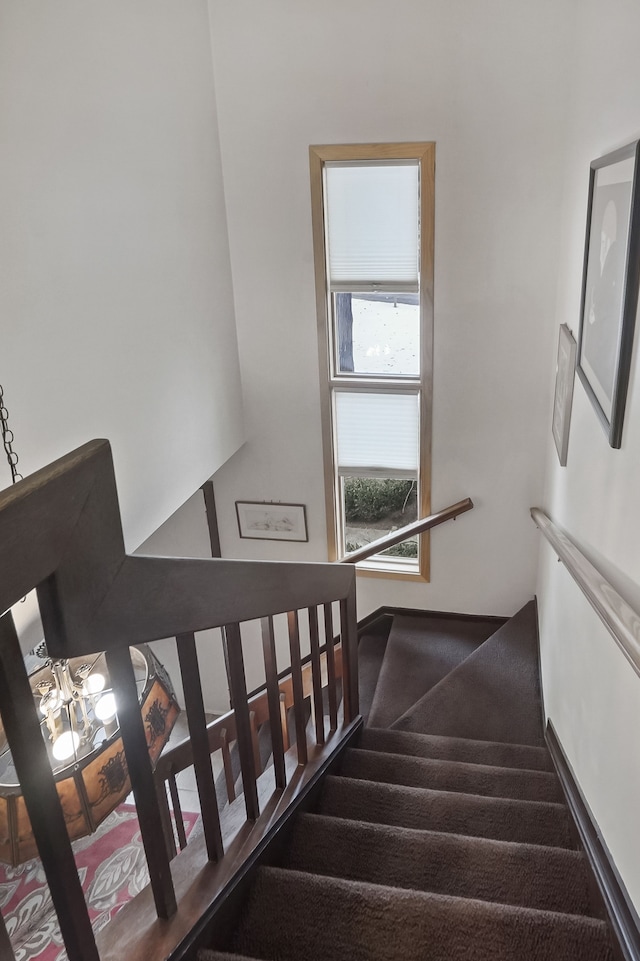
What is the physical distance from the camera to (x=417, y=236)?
4047mm

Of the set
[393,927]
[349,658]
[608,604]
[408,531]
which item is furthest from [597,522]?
[408,531]


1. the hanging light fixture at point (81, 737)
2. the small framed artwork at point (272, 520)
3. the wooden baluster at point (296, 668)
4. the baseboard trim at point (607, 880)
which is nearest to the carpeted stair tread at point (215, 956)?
the hanging light fixture at point (81, 737)

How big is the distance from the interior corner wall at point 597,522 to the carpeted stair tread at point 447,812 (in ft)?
0.53

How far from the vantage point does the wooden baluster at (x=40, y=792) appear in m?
0.77

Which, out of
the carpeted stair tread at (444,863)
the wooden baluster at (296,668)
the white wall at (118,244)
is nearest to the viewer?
the carpeted stair tread at (444,863)

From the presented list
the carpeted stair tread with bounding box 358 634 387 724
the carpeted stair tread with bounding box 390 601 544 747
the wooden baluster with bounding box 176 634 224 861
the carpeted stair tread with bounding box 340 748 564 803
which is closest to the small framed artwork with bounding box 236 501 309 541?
the carpeted stair tread with bounding box 358 634 387 724

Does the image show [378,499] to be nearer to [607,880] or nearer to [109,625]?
[607,880]

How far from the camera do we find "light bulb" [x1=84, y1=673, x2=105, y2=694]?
89.5 inches

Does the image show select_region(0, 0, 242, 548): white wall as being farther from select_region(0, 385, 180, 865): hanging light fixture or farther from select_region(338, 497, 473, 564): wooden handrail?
select_region(338, 497, 473, 564): wooden handrail

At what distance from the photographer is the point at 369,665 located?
4.77m

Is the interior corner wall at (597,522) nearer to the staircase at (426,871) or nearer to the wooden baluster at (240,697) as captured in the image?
the staircase at (426,871)

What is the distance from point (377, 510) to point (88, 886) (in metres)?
Result: 3.06

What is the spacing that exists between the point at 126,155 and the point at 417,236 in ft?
5.40

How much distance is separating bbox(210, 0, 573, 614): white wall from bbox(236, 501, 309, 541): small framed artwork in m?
0.11
